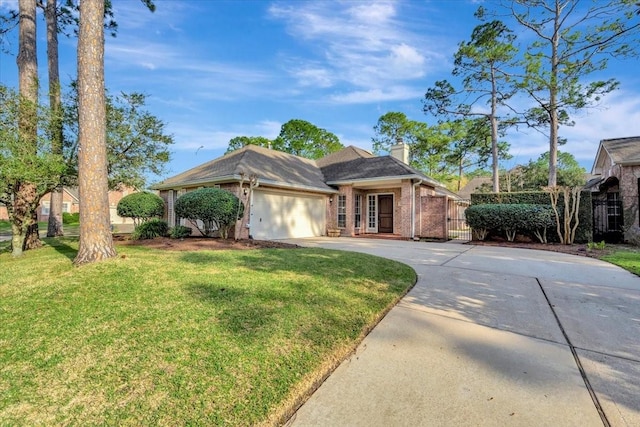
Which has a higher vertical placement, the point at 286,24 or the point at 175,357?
the point at 286,24

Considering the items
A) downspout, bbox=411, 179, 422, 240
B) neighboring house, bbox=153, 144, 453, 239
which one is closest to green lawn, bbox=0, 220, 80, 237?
neighboring house, bbox=153, 144, 453, 239

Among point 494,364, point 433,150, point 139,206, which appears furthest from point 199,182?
point 433,150

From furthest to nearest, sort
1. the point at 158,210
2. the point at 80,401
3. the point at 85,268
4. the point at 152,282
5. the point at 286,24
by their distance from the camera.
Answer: the point at 158,210 < the point at 286,24 < the point at 85,268 < the point at 152,282 < the point at 80,401

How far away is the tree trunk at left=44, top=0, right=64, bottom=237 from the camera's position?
8.24 meters

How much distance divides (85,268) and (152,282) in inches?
55.0

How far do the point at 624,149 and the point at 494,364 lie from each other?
51.4 feet

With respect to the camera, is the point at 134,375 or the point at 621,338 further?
the point at 621,338

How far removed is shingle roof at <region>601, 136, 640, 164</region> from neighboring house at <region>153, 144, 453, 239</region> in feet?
21.1

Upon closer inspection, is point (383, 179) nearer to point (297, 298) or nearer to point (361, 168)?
point (361, 168)

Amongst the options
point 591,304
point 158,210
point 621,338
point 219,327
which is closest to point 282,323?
point 219,327

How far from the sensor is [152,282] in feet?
13.4

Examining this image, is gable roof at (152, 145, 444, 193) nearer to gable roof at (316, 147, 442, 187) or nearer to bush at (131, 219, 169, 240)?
gable roof at (316, 147, 442, 187)

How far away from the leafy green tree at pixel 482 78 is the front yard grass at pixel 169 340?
1721cm

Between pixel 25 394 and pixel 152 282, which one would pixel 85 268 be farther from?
pixel 25 394
